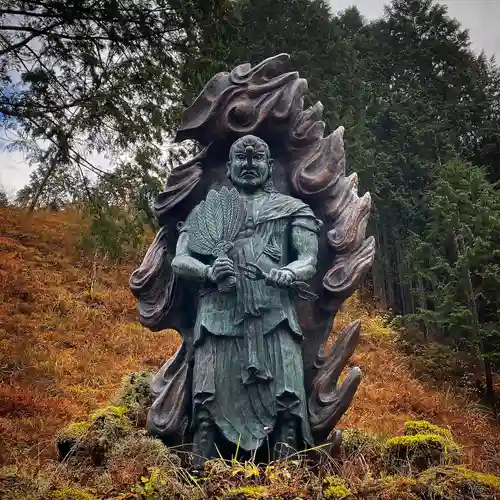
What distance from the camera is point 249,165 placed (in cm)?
444

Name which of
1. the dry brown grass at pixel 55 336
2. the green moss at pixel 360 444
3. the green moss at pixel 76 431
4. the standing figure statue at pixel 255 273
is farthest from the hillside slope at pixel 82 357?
the standing figure statue at pixel 255 273

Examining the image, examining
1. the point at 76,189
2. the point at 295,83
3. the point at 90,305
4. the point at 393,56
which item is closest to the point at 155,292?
the point at 295,83

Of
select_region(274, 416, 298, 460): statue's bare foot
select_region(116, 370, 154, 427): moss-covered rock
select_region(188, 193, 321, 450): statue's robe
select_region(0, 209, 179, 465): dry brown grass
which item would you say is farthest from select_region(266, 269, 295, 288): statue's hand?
select_region(0, 209, 179, 465): dry brown grass

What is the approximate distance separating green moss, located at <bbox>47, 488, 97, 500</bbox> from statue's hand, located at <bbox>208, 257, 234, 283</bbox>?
1498mm

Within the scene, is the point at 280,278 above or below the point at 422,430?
above

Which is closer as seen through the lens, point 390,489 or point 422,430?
point 390,489

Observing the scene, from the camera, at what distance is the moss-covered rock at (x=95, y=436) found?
5.00m

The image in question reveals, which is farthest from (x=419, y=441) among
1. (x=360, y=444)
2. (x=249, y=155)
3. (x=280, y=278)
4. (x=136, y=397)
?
(x=136, y=397)

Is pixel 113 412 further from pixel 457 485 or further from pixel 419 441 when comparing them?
pixel 457 485

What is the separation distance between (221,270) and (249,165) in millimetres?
955

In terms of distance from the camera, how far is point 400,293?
61.6 feet

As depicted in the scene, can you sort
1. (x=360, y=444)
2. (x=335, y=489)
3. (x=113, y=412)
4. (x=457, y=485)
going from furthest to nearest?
(x=113, y=412) < (x=360, y=444) < (x=457, y=485) < (x=335, y=489)

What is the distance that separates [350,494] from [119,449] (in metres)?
2.23

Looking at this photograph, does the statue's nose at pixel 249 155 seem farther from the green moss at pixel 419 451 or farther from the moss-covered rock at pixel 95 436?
the moss-covered rock at pixel 95 436
